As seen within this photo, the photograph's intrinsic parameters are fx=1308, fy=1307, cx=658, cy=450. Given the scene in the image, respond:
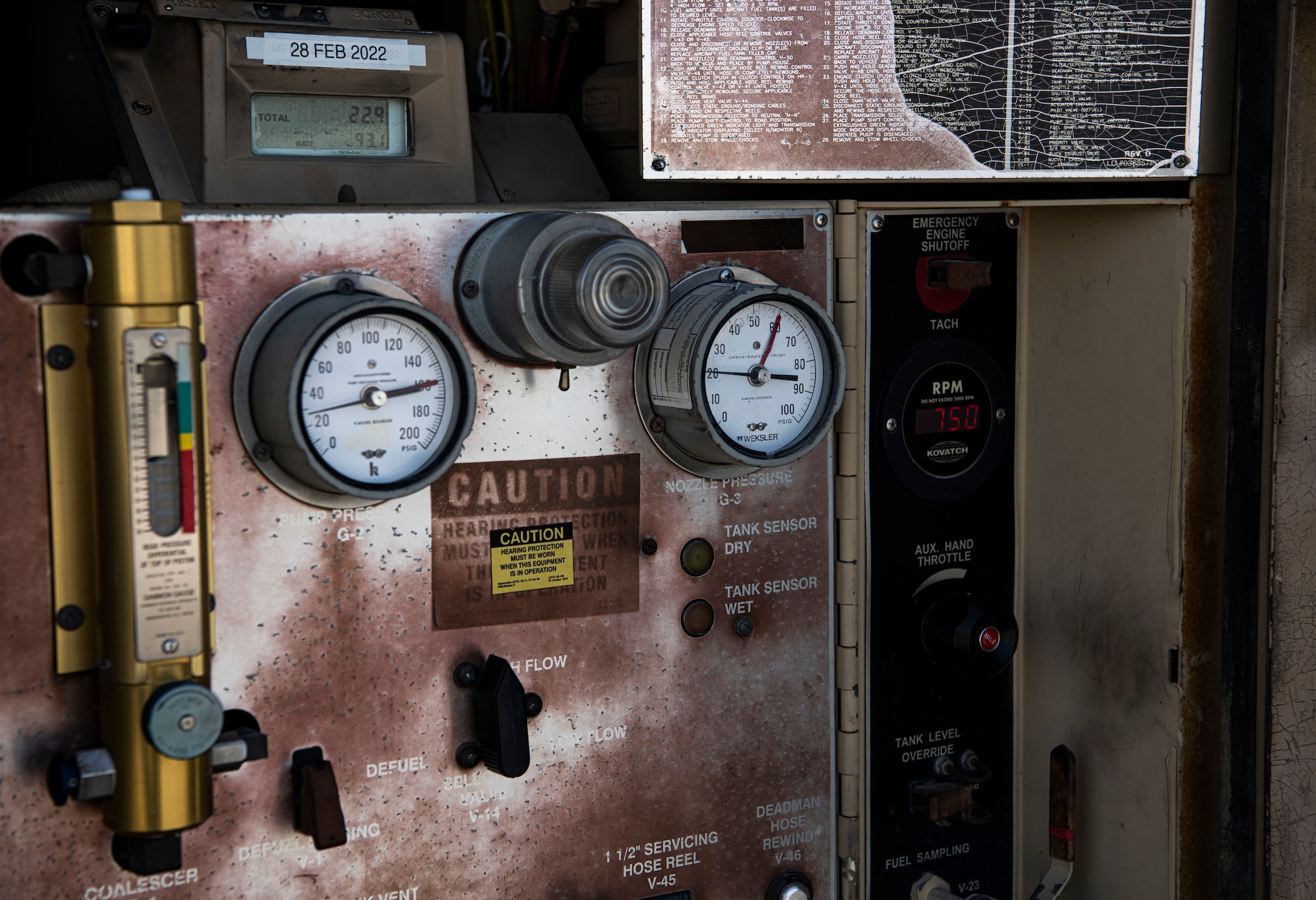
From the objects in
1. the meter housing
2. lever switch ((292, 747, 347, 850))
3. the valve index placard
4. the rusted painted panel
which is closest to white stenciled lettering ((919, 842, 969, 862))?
the rusted painted panel

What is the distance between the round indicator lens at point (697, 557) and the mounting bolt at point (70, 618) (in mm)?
775

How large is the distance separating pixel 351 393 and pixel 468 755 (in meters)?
0.50

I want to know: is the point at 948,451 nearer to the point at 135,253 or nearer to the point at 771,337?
the point at 771,337

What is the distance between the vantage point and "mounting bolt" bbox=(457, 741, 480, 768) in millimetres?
1691

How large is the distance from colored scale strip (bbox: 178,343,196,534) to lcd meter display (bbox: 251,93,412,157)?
496mm

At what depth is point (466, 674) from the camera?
1692 millimetres

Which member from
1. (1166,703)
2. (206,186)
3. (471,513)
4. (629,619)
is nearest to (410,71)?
(206,186)

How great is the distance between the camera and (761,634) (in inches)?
75.1

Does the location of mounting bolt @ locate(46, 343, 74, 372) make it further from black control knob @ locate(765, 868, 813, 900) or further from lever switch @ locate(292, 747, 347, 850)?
black control knob @ locate(765, 868, 813, 900)

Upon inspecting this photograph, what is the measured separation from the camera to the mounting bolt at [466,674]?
169 centimetres

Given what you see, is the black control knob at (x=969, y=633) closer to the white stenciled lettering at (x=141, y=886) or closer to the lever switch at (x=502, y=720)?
the lever switch at (x=502, y=720)

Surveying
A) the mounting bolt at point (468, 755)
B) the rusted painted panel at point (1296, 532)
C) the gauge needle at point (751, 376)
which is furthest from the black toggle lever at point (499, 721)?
the rusted painted panel at point (1296, 532)

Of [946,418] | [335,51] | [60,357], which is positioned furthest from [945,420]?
[60,357]

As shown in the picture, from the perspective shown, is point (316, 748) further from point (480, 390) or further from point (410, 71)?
point (410, 71)
